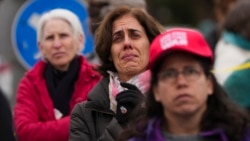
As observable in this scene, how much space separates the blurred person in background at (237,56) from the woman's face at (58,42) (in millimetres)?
1452

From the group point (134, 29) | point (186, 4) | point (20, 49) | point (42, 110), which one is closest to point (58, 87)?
point (42, 110)

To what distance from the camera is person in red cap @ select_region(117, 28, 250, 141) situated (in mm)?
7082

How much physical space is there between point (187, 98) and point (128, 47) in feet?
5.17

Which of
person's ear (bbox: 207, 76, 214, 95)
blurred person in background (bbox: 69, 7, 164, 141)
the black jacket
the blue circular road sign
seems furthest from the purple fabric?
the blue circular road sign

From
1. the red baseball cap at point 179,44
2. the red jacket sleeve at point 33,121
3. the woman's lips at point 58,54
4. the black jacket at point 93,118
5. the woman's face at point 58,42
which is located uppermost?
the red baseball cap at point 179,44

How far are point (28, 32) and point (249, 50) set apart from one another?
3932mm

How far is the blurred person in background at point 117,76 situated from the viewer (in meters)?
8.25

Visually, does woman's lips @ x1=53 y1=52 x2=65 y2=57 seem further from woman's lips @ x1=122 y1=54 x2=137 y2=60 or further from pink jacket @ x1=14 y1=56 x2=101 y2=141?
woman's lips @ x1=122 y1=54 x2=137 y2=60

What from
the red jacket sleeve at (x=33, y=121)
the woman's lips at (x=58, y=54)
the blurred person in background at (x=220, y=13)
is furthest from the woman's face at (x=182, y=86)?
the blurred person in background at (x=220, y=13)

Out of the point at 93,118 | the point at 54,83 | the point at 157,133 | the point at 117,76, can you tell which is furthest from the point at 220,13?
the point at 157,133

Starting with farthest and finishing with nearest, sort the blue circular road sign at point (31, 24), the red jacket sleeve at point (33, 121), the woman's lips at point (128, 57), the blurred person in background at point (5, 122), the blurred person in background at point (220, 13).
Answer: the blurred person in background at point (220, 13) → the blue circular road sign at point (31, 24) → the red jacket sleeve at point (33, 121) → the blurred person in background at point (5, 122) → the woman's lips at point (128, 57)

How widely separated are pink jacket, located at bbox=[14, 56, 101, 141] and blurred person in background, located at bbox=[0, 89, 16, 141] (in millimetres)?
517

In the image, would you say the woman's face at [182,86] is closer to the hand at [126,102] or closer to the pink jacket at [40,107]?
the hand at [126,102]

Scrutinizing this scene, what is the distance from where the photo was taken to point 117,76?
28.2 ft
